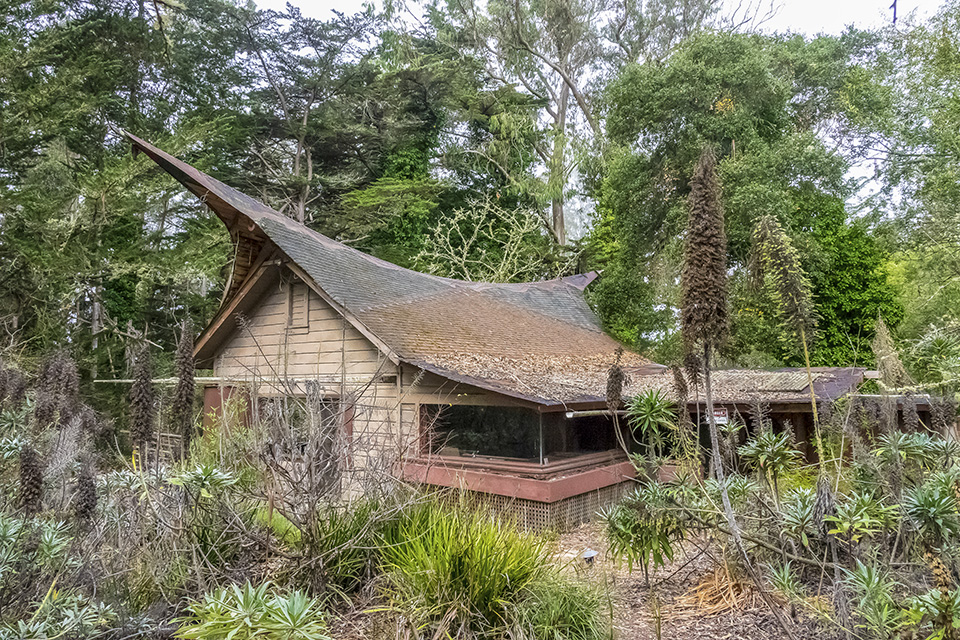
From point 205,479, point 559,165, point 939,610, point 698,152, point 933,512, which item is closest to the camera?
point 939,610

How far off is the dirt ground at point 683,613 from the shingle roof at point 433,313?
266 cm

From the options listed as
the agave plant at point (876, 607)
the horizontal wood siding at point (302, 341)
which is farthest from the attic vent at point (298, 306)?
the agave plant at point (876, 607)

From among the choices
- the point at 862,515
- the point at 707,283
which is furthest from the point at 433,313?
the point at 862,515

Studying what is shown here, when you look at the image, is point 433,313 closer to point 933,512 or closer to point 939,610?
point 933,512

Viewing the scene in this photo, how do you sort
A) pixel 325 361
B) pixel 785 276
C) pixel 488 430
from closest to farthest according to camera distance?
pixel 785 276 < pixel 488 430 < pixel 325 361

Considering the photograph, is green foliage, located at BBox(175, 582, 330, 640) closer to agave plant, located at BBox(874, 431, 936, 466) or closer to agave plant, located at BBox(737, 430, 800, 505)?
agave plant, located at BBox(737, 430, 800, 505)

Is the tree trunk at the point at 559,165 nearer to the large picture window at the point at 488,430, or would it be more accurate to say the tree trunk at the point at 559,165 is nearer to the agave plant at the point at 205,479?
the large picture window at the point at 488,430

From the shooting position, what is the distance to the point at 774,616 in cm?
438

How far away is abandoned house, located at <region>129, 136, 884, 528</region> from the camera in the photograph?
27.3ft

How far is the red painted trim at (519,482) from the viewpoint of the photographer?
26.1 feet

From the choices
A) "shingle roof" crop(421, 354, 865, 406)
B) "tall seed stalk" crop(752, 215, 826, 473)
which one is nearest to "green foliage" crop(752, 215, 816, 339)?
"tall seed stalk" crop(752, 215, 826, 473)

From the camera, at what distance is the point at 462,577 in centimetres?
412

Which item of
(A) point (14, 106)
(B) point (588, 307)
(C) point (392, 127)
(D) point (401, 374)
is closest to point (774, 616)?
(D) point (401, 374)

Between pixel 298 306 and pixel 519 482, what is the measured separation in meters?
5.61
